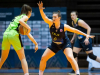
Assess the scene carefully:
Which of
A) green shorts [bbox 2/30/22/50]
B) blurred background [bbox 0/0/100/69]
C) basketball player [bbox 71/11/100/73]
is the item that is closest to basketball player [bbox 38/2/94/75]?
green shorts [bbox 2/30/22/50]

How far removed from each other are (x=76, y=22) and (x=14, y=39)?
1.95 meters

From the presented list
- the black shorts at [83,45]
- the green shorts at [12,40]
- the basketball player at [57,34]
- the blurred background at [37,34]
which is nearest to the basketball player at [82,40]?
the black shorts at [83,45]

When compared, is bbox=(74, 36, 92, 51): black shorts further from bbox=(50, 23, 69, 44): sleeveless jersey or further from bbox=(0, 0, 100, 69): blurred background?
bbox=(0, 0, 100, 69): blurred background

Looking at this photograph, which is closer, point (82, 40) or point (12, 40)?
point (12, 40)

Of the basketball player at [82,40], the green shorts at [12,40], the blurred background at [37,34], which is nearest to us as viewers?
the green shorts at [12,40]

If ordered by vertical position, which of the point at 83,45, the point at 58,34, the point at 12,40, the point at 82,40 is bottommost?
the point at 83,45

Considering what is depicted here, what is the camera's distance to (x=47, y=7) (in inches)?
239

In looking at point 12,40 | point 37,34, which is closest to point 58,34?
point 12,40

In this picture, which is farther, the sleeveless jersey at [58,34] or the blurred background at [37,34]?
the blurred background at [37,34]

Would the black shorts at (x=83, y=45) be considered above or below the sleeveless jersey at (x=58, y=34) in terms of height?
below

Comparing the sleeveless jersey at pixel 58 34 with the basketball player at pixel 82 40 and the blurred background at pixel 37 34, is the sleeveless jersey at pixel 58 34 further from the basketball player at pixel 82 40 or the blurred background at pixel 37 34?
the blurred background at pixel 37 34

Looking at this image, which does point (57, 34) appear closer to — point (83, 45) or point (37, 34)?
point (83, 45)

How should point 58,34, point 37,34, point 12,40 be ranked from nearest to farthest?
point 12,40, point 58,34, point 37,34

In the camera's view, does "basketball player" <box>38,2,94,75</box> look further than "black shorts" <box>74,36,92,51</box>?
No
